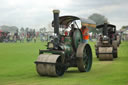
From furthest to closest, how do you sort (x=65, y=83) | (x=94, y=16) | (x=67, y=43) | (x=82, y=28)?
(x=94, y=16) → (x=82, y=28) → (x=67, y=43) → (x=65, y=83)

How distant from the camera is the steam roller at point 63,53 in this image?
888 centimetres

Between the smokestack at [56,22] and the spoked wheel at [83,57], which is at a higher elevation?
the smokestack at [56,22]

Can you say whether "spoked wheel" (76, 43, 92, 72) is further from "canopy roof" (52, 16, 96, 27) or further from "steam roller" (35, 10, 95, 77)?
"canopy roof" (52, 16, 96, 27)

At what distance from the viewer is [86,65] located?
10984 millimetres

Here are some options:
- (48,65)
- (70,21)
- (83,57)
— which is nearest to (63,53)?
(48,65)

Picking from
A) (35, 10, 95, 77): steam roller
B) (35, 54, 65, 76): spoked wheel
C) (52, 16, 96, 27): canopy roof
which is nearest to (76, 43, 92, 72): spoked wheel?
(35, 10, 95, 77): steam roller

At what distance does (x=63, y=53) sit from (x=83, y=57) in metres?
1.66

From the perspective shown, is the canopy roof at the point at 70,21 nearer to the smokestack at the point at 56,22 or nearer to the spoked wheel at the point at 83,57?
the spoked wheel at the point at 83,57

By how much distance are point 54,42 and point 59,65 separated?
86 centimetres

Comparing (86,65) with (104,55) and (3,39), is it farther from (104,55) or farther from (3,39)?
(3,39)

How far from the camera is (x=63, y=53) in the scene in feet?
29.9

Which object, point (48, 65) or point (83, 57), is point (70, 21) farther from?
point (48, 65)

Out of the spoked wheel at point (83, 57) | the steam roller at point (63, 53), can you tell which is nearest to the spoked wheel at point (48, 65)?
the steam roller at point (63, 53)

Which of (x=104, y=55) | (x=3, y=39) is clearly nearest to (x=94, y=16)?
(x=3, y=39)
